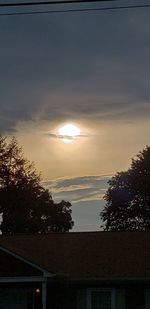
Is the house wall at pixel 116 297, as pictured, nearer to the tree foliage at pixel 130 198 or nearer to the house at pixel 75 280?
the house at pixel 75 280

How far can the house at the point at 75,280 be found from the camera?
25.3 metres

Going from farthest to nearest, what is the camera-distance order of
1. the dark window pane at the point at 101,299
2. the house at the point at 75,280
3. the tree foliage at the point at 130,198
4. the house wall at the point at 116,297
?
1. the tree foliage at the point at 130,198
2. the dark window pane at the point at 101,299
3. the house wall at the point at 116,297
4. the house at the point at 75,280

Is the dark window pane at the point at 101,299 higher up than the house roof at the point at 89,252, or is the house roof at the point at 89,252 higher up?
the house roof at the point at 89,252

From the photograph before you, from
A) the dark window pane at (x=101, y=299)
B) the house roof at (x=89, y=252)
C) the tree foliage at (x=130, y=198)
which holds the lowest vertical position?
the dark window pane at (x=101, y=299)

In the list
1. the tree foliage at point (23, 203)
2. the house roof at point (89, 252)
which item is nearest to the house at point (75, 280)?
the house roof at point (89, 252)

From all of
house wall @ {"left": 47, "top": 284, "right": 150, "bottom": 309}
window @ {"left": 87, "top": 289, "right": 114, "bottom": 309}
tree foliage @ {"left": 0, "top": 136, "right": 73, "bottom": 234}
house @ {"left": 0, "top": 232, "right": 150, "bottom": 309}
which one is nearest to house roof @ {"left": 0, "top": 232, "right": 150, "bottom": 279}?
house @ {"left": 0, "top": 232, "right": 150, "bottom": 309}

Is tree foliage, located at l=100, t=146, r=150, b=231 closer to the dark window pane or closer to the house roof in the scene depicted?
the house roof

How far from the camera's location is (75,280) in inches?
990

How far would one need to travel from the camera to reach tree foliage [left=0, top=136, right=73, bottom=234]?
60.1 meters

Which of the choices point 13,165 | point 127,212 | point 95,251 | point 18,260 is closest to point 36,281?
point 18,260

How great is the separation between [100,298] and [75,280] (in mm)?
1853

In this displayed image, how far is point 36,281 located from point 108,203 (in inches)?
1485

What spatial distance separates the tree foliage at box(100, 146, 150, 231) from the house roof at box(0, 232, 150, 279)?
2737cm

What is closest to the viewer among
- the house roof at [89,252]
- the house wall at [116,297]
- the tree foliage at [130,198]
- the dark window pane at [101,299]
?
the house roof at [89,252]
